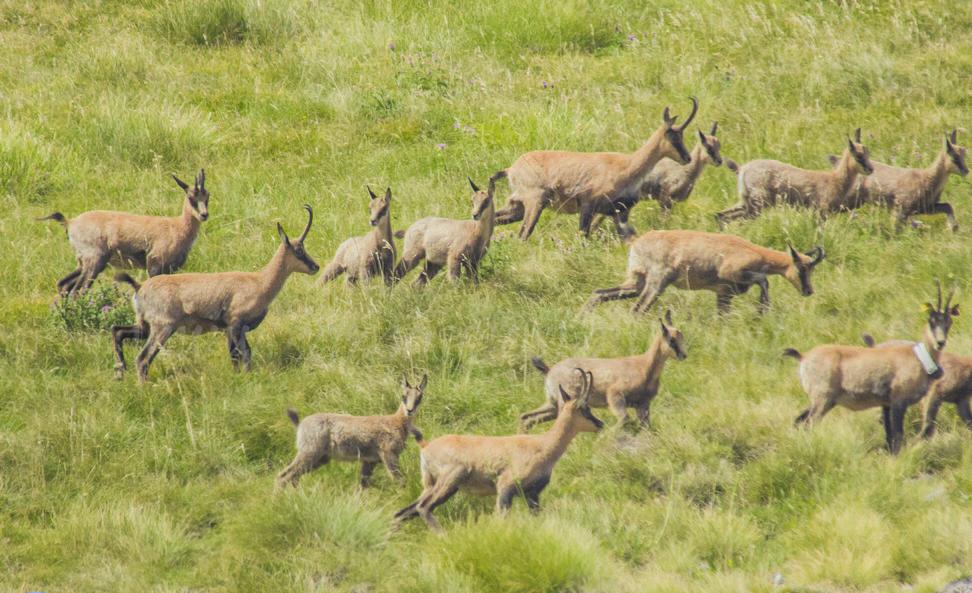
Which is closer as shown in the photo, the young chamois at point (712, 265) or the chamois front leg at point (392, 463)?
the chamois front leg at point (392, 463)

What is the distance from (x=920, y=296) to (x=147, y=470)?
620cm

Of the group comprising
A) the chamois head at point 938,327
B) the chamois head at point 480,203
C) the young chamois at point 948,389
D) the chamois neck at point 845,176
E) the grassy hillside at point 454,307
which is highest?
the chamois head at point 938,327

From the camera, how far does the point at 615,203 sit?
1280 cm

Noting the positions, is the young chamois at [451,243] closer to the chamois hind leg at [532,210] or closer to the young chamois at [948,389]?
the chamois hind leg at [532,210]

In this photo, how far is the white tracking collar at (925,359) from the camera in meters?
9.11

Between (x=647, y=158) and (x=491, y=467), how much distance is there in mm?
5119

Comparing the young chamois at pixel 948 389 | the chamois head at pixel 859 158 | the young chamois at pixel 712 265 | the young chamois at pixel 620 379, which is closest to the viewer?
the young chamois at pixel 948 389

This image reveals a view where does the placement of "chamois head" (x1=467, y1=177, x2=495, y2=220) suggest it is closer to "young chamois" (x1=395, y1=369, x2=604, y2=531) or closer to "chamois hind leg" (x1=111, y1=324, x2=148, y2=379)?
"chamois hind leg" (x1=111, y1=324, x2=148, y2=379)

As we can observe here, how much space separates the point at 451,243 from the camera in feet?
39.1

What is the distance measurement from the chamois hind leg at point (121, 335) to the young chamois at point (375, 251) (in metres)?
1.96

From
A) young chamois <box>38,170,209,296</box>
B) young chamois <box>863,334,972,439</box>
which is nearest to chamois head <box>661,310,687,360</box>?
young chamois <box>863,334,972,439</box>

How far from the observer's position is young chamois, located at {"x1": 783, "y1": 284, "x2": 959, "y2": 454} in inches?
360

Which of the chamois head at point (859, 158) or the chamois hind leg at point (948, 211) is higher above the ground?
the chamois head at point (859, 158)

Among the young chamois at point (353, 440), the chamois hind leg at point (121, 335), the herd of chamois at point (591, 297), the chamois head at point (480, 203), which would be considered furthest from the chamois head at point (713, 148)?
the chamois hind leg at point (121, 335)
